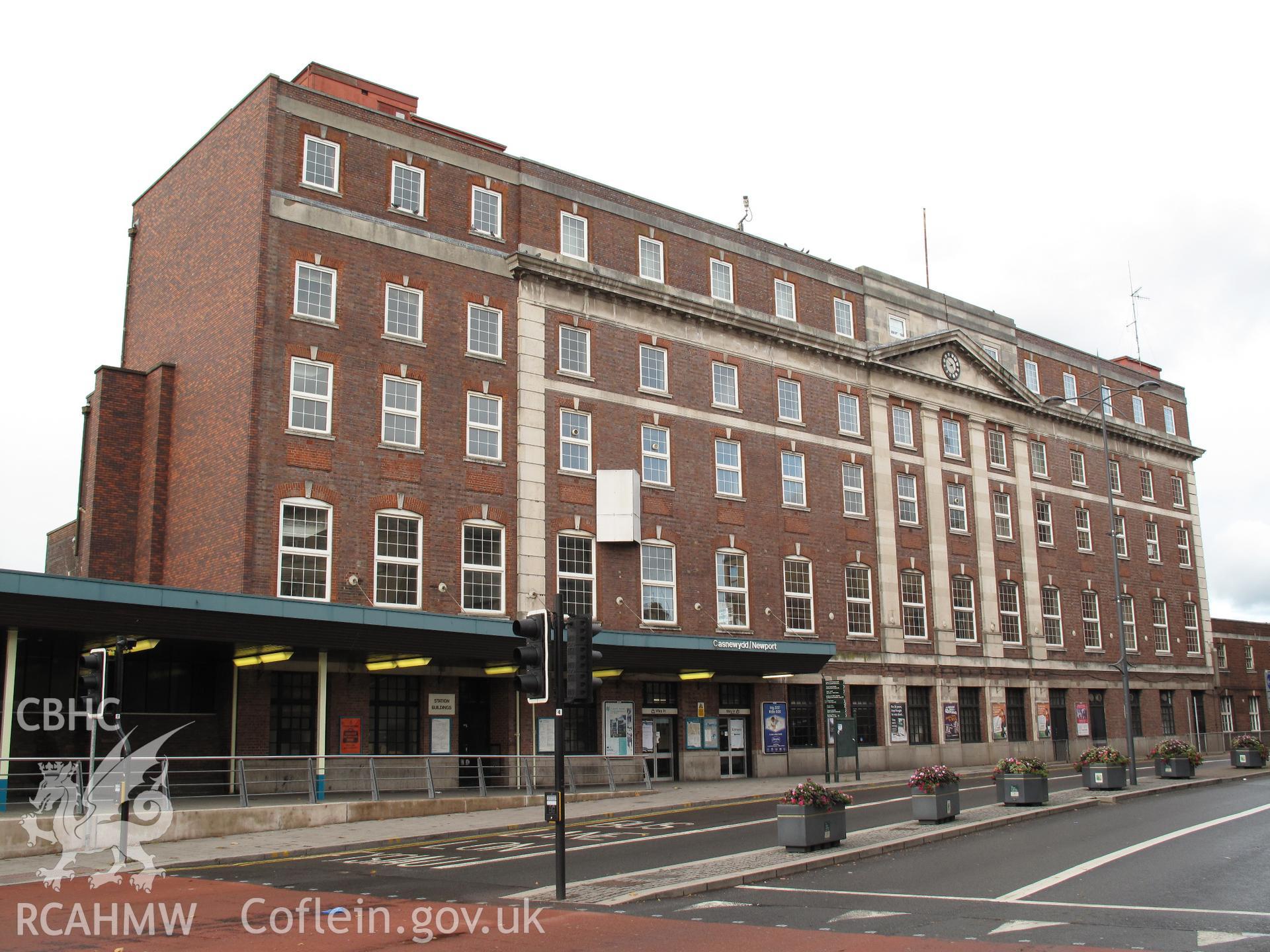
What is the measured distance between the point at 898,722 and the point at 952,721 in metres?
3.28

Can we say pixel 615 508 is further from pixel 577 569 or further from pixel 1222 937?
pixel 1222 937

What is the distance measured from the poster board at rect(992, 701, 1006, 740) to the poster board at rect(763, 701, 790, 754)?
11.8 meters

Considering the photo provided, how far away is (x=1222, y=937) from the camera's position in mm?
11250

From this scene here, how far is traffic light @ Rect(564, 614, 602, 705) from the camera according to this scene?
14664mm

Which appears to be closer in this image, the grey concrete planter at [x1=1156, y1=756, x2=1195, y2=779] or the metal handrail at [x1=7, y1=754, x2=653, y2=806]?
the metal handrail at [x1=7, y1=754, x2=653, y2=806]

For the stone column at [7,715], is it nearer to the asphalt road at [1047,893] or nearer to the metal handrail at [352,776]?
the metal handrail at [352,776]

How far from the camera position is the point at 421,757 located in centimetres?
2877

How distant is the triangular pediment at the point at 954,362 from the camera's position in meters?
45.6

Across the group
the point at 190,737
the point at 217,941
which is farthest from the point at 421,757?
the point at 217,941

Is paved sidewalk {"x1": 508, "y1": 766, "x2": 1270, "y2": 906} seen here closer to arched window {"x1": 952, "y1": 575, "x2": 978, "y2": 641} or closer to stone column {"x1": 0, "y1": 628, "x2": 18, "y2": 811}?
stone column {"x1": 0, "y1": 628, "x2": 18, "y2": 811}

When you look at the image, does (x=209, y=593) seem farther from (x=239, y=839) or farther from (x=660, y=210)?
(x=660, y=210)

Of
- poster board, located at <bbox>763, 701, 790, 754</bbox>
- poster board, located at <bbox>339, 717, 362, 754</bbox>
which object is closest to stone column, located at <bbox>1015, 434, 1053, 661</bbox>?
poster board, located at <bbox>763, 701, 790, 754</bbox>

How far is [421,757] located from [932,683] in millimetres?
22589

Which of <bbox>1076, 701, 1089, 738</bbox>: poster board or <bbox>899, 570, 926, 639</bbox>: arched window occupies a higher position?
<bbox>899, 570, 926, 639</bbox>: arched window
